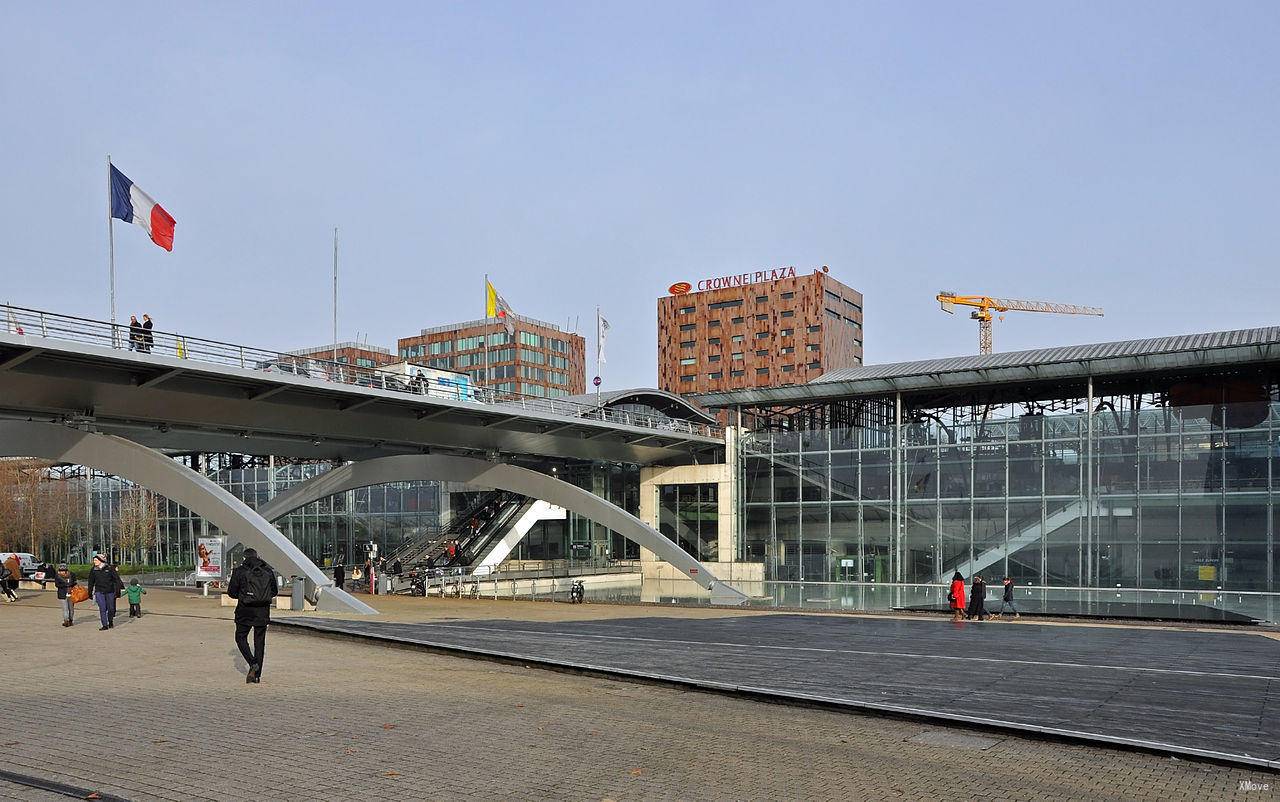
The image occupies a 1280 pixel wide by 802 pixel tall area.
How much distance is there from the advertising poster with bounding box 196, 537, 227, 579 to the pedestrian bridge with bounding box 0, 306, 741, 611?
12.6 feet

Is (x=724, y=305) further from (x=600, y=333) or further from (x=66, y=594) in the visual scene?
(x=66, y=594)

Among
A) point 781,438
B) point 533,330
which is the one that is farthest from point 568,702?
point 533,330

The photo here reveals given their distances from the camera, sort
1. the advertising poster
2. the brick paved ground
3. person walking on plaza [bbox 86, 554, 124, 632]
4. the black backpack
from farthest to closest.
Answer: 1. the advertising poster
2. person walking on plaza [bbox 86, 554, 124, 632]
3. the black backpack
4. the brick paved ground

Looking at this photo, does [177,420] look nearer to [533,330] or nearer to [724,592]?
[724,592]

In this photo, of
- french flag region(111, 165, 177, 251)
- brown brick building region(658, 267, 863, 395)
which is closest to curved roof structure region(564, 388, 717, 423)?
french flag region(111, 165, 177, 251)

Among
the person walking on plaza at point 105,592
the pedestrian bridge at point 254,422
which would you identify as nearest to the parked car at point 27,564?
the pedestrian bridge at point 254,422

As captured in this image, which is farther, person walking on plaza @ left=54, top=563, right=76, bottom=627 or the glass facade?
the glass facade

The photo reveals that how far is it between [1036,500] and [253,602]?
124ft

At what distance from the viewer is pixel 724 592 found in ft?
137

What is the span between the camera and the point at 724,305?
14250cm

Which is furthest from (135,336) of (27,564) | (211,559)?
(27,564)

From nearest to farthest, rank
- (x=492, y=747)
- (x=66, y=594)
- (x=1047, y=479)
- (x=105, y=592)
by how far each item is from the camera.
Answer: (x=492, y=747) → (x=105, y=592) → (x=66, y=594) → (x=1047, y=479)

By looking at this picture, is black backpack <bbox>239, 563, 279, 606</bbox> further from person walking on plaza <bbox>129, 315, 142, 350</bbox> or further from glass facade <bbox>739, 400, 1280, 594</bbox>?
glass facade <bbox>739, 400, 1280, 594</bbox>

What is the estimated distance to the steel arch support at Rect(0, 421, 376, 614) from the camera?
105 feet
